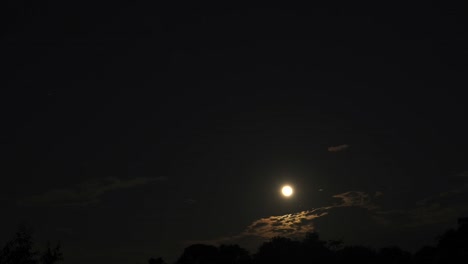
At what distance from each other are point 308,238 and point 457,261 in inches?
2942

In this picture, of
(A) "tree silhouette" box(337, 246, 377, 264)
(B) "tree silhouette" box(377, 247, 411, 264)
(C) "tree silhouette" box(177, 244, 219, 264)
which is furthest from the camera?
(C) "tree silhouette" box(177, 244, 219, 264)

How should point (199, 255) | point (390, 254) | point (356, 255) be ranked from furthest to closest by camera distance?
point (199, 255) < point (356, 255) < point (390, 254)

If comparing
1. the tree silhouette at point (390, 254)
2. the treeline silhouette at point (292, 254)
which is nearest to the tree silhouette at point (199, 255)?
the treeline silhouette at point (292, 254)

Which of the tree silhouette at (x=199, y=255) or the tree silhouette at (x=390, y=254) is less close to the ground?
the tree silhouette at (x=199, y=255)

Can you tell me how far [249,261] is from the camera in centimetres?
11269

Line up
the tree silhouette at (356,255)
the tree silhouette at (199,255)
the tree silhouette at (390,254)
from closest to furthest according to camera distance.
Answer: the tree silhouette at (390,254)
the tree silhouette at (356,255)
the tree silhouette at (199,255)

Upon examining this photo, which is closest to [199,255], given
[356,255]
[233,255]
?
[233,255]

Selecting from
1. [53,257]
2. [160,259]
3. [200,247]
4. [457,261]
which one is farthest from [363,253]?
[53,257]

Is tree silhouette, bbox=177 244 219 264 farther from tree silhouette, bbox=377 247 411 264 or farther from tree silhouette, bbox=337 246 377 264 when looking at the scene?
tree silhouette, bbox=377 247 411 264

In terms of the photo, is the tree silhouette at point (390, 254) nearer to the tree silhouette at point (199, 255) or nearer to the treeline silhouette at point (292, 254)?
the treeline silhouette at point (292, 254)

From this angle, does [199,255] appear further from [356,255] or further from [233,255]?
[356,255]

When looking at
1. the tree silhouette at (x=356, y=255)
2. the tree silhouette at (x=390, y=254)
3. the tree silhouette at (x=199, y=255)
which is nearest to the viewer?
the tree silhouette at (x=390, y=254)

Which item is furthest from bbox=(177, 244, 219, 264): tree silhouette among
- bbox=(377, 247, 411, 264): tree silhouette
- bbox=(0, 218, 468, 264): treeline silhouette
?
bbox=(377, 247, 411, 264): tree silhouette

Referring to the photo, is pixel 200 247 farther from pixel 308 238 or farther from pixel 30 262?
pixel 30 262
